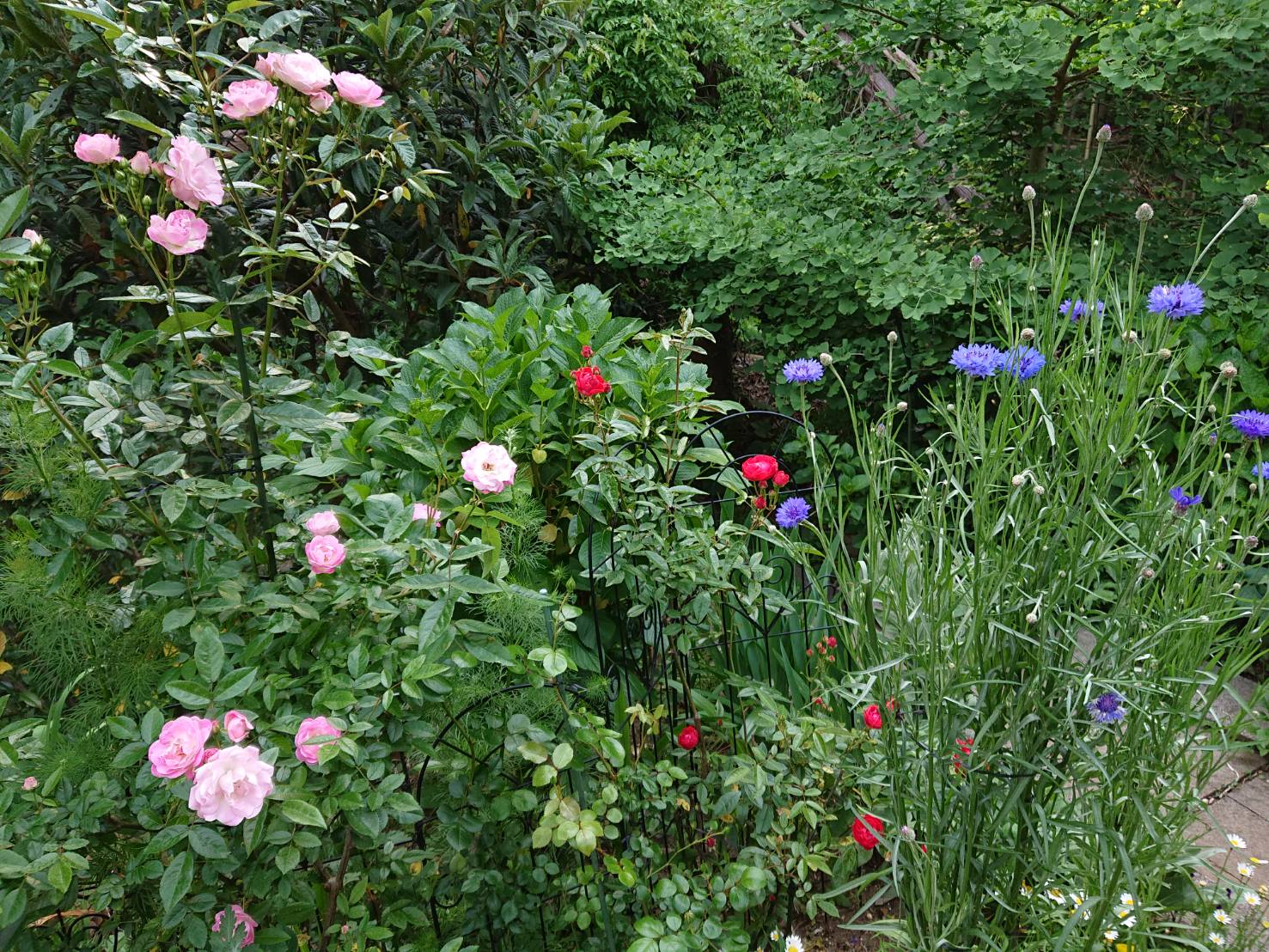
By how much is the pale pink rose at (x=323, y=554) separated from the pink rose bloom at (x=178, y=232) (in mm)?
446

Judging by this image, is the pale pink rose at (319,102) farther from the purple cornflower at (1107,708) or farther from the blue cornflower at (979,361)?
the purple cornflower at (1107,708)

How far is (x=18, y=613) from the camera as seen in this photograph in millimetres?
1368

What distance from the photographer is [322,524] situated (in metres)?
1.27

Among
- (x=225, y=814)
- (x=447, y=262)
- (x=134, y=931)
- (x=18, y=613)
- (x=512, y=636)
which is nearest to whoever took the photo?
(x=225, y=814)

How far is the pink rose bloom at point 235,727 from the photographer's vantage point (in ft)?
3.45

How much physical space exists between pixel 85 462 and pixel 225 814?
0.73 m

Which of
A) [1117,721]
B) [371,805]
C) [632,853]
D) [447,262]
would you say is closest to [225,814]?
[371,805]

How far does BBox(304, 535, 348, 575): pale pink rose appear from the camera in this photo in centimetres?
123

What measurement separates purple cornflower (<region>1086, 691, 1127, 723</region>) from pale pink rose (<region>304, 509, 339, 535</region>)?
116 cm

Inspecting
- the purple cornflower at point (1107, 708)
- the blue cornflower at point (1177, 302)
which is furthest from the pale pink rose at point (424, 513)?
the blue cornflower at point (1177, 302)

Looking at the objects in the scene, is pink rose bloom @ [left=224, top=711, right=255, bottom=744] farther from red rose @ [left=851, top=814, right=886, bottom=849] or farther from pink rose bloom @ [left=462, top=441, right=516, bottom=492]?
red rose @ [left=851, top=814, right=886, bottom=849]

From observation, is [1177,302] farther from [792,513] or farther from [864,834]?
[864,834]

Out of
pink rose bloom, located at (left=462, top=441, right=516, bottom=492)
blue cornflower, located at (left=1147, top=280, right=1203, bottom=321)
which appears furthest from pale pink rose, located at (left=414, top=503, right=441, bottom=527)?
blue cornflower, located at (left=1147, top=280, right=1203, bottom=321)

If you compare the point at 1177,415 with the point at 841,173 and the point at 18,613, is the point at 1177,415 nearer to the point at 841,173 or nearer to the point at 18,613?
the point at 841,173
